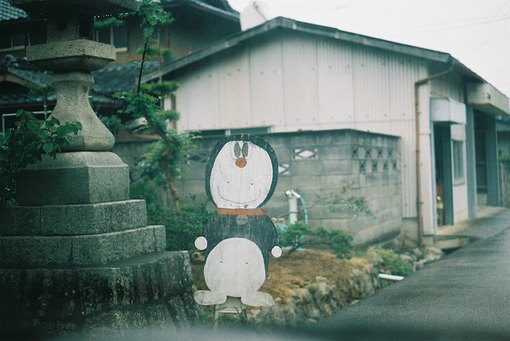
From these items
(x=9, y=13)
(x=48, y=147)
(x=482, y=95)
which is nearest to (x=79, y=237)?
(x=48, y=147)

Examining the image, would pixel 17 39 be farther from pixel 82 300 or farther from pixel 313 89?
pixel 82 300

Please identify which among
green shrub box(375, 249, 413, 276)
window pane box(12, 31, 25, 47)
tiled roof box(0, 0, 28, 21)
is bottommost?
green shrub box(375, 249, 413, 276)

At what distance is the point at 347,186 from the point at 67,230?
19.1 ft

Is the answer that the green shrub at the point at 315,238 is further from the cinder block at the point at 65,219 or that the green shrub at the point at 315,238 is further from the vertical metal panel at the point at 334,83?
the vertical metal panel at the point at 334,83

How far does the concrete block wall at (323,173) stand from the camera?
31.9 feet

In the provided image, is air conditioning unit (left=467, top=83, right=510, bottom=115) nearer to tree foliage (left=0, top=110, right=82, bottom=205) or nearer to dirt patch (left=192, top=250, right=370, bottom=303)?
dirt patch (left=192, top=250, right=370, bottom=303)

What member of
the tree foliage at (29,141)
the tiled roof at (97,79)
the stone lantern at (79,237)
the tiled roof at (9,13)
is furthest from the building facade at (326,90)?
the tree foliage at (29,141)

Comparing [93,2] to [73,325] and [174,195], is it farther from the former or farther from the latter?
[174,195]

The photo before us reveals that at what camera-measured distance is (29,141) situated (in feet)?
16.5

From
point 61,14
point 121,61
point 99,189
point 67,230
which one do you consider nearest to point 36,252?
point 67,230

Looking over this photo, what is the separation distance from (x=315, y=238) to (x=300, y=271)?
1512mm

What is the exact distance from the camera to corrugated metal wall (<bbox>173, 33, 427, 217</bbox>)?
1310cm

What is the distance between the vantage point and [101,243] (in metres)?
4.85

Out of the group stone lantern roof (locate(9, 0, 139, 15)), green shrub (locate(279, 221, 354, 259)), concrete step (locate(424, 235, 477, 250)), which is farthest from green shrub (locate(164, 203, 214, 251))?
concrete step (locate(424, 235, 477, 250))
